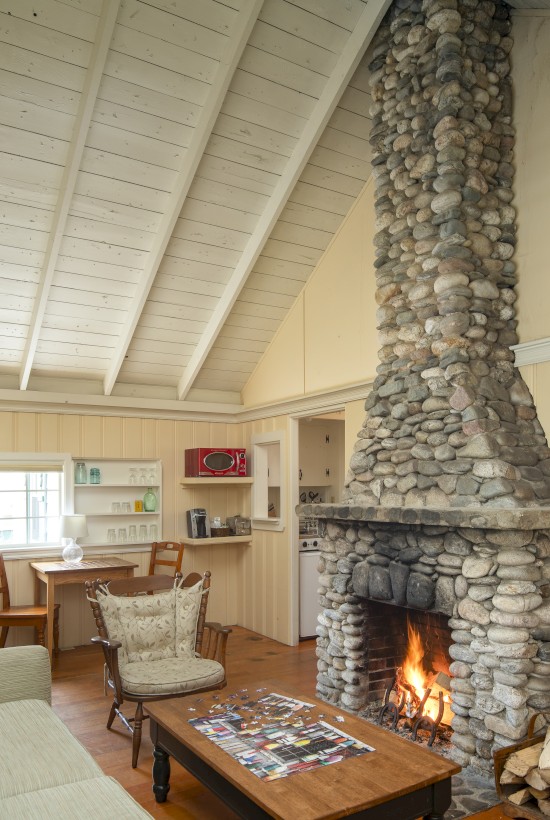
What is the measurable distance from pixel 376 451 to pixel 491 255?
1.41m

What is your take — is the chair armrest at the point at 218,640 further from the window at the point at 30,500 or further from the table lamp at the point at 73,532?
the window at the point at 30,500

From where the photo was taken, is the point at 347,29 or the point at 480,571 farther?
the point at 347,29

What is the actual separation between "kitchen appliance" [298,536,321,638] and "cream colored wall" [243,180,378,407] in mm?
1522

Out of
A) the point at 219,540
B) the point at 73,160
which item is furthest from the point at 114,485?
the point at 73,160

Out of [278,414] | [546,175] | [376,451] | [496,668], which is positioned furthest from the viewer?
[278,414]

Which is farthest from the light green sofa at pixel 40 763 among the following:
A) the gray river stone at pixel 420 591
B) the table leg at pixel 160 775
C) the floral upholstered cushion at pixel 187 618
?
the gray river stone at pixel 420 591

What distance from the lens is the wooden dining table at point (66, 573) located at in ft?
18.5

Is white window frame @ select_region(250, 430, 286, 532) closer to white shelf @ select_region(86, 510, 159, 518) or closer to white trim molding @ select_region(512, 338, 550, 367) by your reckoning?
white shelf @ select_region(86, 510, 159, 518)

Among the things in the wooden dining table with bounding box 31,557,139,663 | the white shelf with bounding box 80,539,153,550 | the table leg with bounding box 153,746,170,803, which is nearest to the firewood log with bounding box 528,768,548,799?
the table leg with bounding box 153,746,170,803

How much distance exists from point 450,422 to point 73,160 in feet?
9.62

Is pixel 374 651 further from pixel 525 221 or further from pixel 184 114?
pixel 184 114

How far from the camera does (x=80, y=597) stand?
651cm

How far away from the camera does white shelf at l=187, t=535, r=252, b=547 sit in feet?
22.5

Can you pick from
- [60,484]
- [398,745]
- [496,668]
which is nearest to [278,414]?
[60,484]
